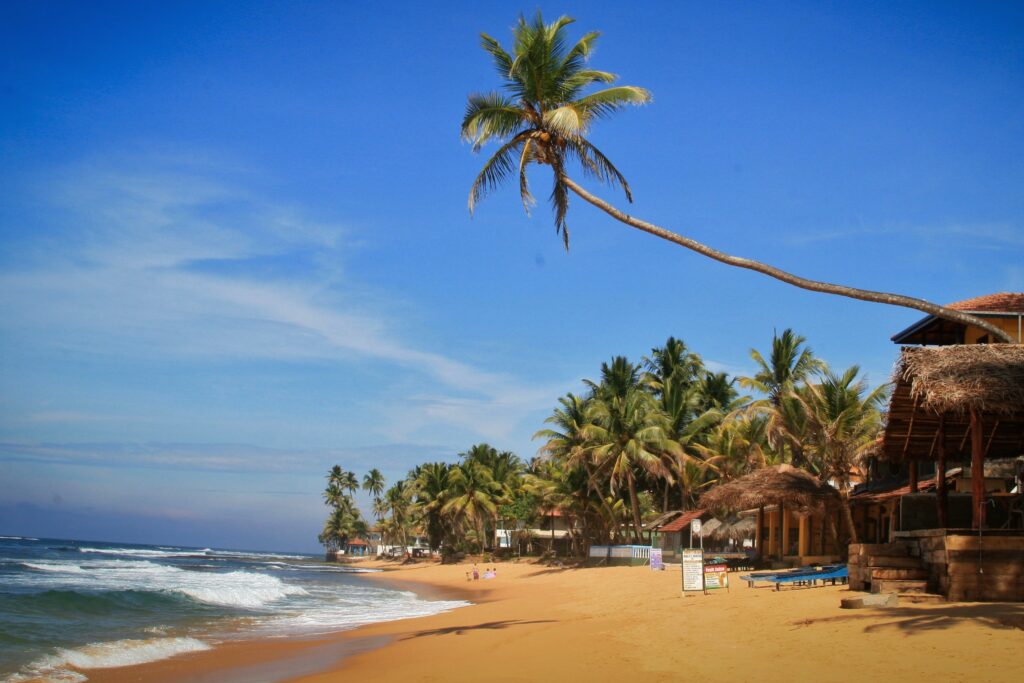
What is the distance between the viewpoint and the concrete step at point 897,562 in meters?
12.9

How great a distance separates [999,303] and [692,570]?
404 inches

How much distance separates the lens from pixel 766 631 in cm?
1197

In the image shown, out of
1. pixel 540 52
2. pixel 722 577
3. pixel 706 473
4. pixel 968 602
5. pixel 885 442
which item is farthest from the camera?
pixel 706 473

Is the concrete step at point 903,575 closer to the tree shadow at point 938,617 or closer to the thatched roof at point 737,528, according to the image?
the tree shadow at point 938,617

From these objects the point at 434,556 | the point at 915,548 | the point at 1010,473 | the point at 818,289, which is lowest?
the point at 434,556

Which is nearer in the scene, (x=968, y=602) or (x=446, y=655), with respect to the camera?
(x=968, y=602)

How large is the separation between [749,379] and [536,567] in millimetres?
16427

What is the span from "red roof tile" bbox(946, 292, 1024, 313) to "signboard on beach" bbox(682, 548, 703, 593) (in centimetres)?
861

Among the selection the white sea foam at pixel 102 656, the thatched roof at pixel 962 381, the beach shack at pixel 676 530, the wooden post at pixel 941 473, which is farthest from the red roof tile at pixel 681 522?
the white sea foam at pixel 102 656

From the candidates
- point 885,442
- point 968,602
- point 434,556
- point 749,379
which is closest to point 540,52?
point 885,442

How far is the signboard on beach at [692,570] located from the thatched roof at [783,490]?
9.86 ft

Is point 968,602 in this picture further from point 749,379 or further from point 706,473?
point 706,473

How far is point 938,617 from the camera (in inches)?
413

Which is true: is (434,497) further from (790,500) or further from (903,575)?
(903,575)
